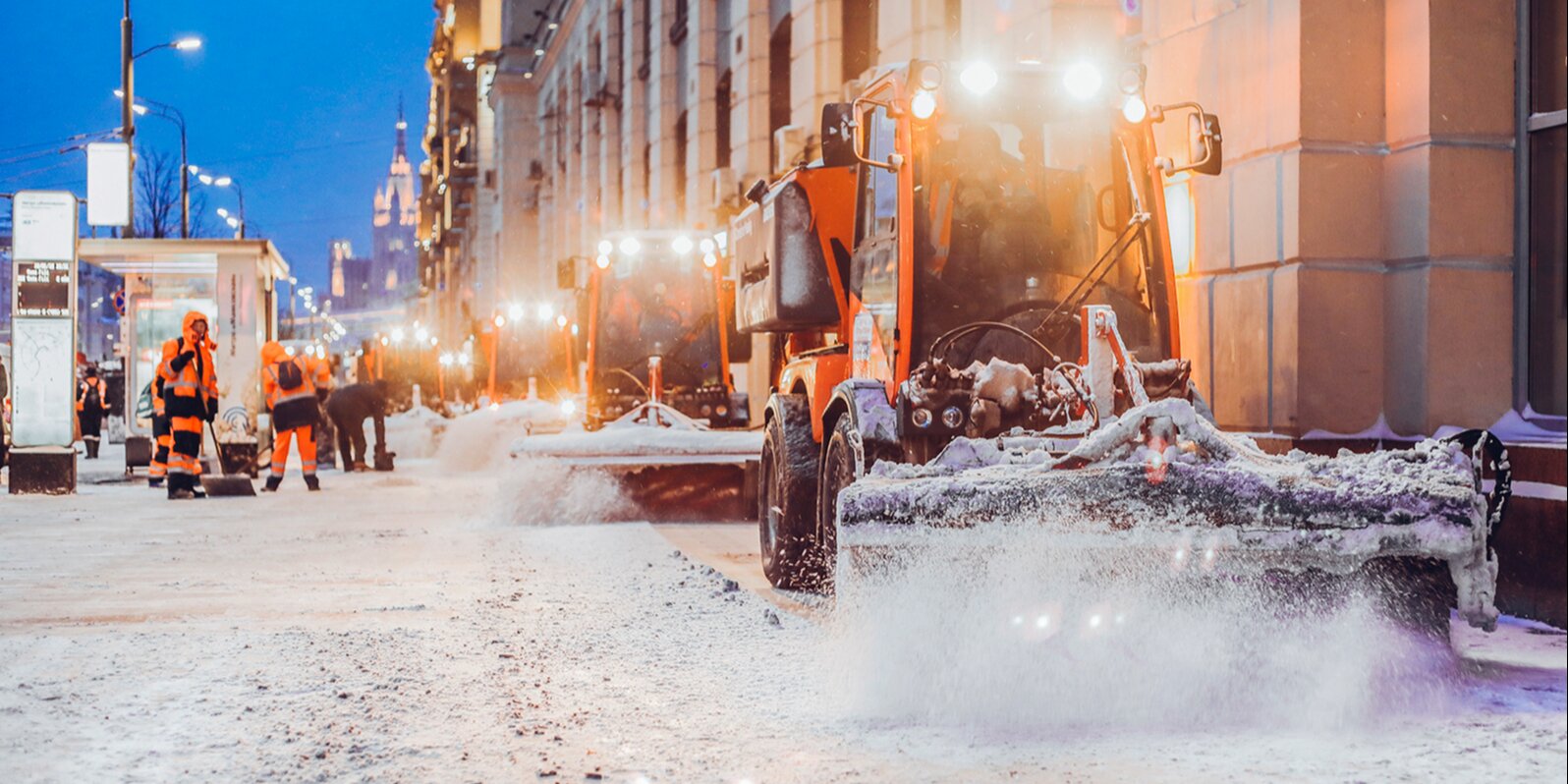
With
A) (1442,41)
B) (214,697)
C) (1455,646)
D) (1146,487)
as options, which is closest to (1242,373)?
(1442,41)

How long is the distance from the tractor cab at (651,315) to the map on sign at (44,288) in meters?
5.59

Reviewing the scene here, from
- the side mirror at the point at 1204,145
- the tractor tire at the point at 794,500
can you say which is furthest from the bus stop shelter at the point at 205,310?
the side mirror at the point at 1204,145

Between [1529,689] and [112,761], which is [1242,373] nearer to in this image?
[1529,689]

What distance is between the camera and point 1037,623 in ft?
18.9

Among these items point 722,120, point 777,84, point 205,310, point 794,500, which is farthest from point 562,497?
point 722,120

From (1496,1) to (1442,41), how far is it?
13.9 inches

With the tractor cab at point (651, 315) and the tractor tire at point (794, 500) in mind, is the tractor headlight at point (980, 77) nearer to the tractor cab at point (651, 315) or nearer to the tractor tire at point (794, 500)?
the tractor tire at point (794, 500)

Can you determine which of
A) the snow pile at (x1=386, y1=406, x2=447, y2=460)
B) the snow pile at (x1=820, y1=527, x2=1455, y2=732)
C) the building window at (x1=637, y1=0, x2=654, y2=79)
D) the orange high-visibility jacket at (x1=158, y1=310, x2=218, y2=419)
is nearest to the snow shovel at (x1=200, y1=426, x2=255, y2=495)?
the orange high-visibility jacket at (x1=158, y1=310, x2=218, y2=419)

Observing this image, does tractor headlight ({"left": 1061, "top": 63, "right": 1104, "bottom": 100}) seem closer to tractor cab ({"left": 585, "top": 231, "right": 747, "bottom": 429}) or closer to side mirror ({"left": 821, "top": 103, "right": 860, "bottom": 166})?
side mirror ({"left": 821, "top": 103, "right": 860, "bottom": 166})

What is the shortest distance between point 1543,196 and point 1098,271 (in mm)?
2904

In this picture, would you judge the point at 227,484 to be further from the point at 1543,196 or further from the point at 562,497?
the point at 1543,196

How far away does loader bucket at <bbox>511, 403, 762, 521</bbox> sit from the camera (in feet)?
43.5

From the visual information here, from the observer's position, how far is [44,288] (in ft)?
57.6

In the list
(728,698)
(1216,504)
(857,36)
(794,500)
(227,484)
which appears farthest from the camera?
(857,36)
